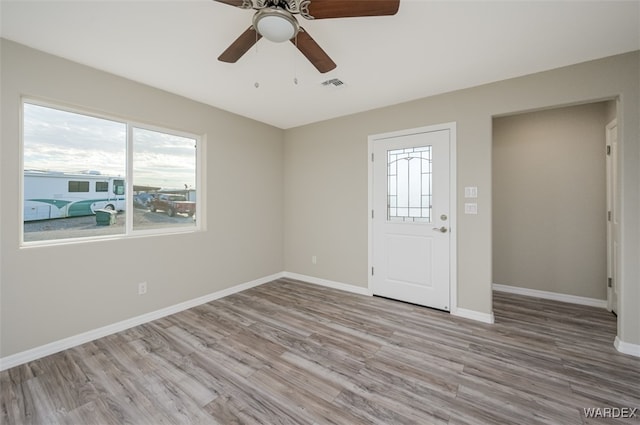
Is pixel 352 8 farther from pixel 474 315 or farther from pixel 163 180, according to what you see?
pixel 474 315

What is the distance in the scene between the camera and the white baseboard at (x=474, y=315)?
9.32 ft

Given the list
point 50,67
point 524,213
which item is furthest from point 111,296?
point 524,213

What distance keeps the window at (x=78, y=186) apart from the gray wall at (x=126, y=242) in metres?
0.38

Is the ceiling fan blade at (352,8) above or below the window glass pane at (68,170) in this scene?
above

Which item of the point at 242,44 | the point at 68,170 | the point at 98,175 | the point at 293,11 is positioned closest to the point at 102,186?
the point at 98,175

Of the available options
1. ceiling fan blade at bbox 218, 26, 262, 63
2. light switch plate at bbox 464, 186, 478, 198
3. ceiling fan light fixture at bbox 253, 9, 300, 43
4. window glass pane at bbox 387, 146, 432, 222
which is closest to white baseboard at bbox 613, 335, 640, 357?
light switch plate at bbox 464, 186, 478, 198

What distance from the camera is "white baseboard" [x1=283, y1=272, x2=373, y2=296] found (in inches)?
149

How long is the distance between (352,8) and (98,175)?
2.85 m

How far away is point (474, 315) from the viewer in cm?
293

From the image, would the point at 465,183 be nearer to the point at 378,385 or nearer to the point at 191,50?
the point at 378,385

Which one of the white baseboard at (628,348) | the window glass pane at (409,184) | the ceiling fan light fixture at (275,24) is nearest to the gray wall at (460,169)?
the white baseboard at (628,348)

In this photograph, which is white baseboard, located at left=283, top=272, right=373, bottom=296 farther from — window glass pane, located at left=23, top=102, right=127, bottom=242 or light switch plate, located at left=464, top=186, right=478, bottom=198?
window glass pane, located at left=23, top=102, right=127, bottom=242

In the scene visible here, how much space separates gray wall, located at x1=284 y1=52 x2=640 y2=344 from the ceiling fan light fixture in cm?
221

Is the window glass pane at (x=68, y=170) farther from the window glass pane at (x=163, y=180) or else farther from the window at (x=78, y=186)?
the window glass pane at (x=163, y=180)
